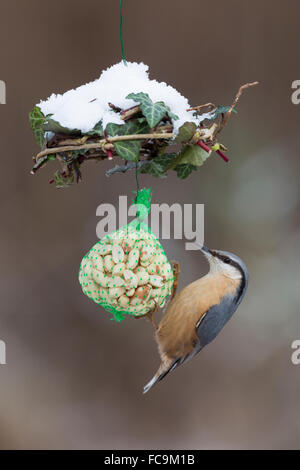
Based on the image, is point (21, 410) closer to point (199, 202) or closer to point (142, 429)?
point (142, 429)

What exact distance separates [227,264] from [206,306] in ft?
Answer: 0.48

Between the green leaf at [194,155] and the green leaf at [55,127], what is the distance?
0.26 metres

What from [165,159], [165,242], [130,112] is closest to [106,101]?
[130,112]

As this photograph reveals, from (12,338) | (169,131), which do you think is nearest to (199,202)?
(12,338)

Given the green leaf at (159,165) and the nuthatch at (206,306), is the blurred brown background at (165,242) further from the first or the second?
the green leaf at (159,165)

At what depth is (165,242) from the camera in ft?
9.24

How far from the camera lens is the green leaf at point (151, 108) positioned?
1.15 m

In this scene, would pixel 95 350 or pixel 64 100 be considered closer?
pixel 64 100

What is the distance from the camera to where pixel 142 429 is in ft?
10.00

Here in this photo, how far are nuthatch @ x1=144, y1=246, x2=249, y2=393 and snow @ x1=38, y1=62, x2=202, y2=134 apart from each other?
505 millimetres

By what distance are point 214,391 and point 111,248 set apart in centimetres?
196

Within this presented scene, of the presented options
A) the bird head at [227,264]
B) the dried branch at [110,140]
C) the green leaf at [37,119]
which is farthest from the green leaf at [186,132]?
the bird head at [227,264]

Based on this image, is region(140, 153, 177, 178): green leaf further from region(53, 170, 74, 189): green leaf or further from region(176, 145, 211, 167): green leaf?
region(53, 170, 74, 189): green leaf

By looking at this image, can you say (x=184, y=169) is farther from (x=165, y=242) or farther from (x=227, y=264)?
(x=165, y=242)
